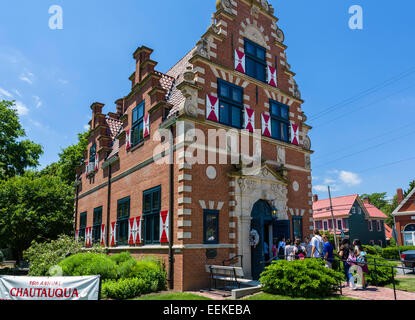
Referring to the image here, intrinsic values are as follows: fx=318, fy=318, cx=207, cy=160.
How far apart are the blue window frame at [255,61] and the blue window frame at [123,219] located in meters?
9.46

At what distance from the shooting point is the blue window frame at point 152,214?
14117 millimetres

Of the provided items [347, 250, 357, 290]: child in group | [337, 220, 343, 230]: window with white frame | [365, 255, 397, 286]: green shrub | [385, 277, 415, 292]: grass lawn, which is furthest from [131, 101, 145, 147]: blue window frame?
[337, 220, 343, 230]: window with white frame

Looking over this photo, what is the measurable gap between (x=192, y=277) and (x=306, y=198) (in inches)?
347

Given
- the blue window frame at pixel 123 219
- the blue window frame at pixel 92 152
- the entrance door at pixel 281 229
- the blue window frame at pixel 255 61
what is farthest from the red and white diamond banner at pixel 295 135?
the blue window frame at pixel 92 152

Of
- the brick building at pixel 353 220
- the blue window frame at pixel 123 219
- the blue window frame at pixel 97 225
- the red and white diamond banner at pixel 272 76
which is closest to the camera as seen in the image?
the blue window frame at pixel 123 219

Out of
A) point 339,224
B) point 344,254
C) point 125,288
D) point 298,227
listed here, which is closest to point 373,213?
point 339,224

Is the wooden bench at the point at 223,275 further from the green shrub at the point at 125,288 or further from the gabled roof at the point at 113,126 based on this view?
the gabled roof at the point at 113,126

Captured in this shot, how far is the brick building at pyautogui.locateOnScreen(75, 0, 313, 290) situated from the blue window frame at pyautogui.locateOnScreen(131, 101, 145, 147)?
0.18ft

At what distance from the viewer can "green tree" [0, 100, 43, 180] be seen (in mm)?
32938

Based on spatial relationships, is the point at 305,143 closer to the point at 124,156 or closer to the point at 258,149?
the point at 258,149

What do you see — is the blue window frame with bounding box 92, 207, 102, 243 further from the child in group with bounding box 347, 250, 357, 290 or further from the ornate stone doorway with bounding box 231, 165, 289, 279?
the child in group with bounding box 347, 250, 357, 290
